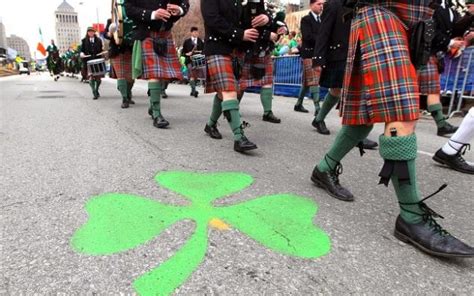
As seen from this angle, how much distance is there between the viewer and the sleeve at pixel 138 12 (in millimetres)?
4293

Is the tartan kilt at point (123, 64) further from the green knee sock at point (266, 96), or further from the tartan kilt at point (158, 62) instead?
the green knee sock at point (266, 96)

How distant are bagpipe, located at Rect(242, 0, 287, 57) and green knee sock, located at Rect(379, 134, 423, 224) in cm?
219

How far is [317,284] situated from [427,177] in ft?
6.69

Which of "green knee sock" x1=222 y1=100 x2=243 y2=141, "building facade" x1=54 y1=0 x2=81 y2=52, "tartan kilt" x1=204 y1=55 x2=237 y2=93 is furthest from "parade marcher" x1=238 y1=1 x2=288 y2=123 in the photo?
"building facade" x1=54 y1=0 x2=81 y2=52

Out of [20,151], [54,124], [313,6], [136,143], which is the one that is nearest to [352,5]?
[136,143]

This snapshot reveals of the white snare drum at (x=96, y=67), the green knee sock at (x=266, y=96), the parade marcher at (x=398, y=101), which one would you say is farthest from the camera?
the white snare drum at (x=96, y=67)

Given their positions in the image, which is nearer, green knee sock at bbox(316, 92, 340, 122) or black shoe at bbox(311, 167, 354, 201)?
black shoe at bbox(311, 167, 354, 201)

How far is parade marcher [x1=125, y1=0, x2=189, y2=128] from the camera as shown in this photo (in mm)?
4383

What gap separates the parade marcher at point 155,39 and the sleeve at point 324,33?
175 centimetres

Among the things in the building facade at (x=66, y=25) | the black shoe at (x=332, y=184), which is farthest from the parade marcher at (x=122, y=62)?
the building facade at (x=66, y=25)

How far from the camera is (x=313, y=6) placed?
5777 mm

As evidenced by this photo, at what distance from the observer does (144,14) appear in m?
4.29

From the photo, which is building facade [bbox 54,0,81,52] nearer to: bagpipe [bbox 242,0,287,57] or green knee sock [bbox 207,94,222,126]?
bagpipe [bbox 242,0,287,57]

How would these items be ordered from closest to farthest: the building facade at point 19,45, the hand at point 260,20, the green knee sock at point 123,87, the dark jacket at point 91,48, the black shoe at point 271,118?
1. the hand at point 260,20
2. the black shoe at point 271,118
3. the green knee sock at point 123,87
4. the dark jacket at point 91,48
5. the building facade at point 19,45
